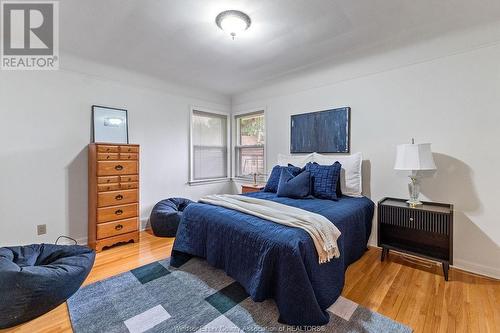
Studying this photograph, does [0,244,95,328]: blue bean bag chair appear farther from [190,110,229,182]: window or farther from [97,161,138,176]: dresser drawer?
[190,110,229,182]: window

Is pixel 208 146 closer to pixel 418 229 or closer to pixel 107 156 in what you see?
pixel 107 156

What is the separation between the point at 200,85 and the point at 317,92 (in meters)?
2.02

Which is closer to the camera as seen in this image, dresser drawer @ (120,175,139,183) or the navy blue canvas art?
dresser drawer @ (120,175,139,183)

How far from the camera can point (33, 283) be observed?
1.59 meters

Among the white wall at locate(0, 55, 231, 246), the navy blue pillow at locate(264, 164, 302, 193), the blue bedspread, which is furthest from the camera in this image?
the navy blue pillow at locate(264, 164, 302, 193)

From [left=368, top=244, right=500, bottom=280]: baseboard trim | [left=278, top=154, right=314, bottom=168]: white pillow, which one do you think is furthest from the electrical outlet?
[left=368, top=244, right=500, bottom=280]: baseboard trim

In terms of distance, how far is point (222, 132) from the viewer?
191 inches

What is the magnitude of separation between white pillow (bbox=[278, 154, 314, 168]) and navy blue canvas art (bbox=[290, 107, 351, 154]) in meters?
0.21

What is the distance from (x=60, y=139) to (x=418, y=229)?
421cm

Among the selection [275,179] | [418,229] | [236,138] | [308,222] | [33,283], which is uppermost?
[236,138]

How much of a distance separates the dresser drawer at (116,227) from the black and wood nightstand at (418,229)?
9.93ft

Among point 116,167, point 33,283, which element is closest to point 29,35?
point 116,167

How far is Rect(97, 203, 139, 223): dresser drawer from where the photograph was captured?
9.32 feet

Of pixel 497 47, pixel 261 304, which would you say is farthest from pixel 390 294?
pixel 497 47
